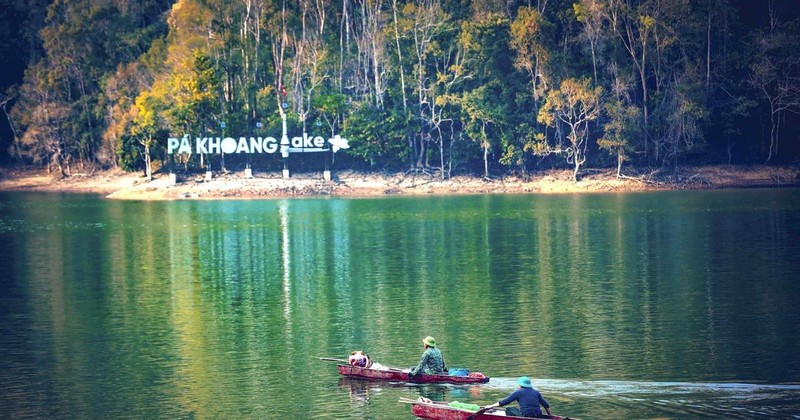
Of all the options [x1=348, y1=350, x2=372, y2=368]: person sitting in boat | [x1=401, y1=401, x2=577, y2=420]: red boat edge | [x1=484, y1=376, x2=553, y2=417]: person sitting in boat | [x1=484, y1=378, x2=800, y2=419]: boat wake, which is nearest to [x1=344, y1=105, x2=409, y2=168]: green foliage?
[x1=348, y1=350, x2=372, y2=368]: person sitting in boat

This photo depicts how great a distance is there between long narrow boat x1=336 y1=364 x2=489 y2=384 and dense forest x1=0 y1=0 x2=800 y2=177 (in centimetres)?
7251

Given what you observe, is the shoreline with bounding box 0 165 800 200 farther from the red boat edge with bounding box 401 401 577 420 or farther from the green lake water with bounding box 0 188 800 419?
the red boat edge with bounding box 401 401 577 420

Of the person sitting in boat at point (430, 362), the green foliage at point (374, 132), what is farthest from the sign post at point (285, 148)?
the person sitting in boat at point (430, 362)

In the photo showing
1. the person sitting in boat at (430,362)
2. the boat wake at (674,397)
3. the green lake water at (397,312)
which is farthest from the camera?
the person sitting in boat at (430,362)

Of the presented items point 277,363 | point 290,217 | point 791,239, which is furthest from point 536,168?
point 277,363

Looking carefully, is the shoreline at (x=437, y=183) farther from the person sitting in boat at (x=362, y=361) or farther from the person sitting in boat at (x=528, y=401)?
the person sitting in boat at (x=528, y=401)

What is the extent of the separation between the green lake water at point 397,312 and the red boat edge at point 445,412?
4.04 feet

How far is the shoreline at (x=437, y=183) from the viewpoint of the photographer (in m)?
106

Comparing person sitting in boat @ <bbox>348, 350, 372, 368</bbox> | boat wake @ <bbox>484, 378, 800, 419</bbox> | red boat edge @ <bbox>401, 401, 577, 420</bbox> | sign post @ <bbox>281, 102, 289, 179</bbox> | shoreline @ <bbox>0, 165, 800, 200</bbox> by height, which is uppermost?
sign post @ <bbox>281, 102, 289, 179</bbox>

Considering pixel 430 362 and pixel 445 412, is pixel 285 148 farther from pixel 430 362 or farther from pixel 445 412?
pixel 445 412

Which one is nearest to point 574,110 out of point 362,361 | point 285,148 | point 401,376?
point 285,148

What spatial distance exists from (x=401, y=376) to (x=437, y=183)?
77.0m

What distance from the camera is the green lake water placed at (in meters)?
32.0

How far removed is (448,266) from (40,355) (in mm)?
24484
